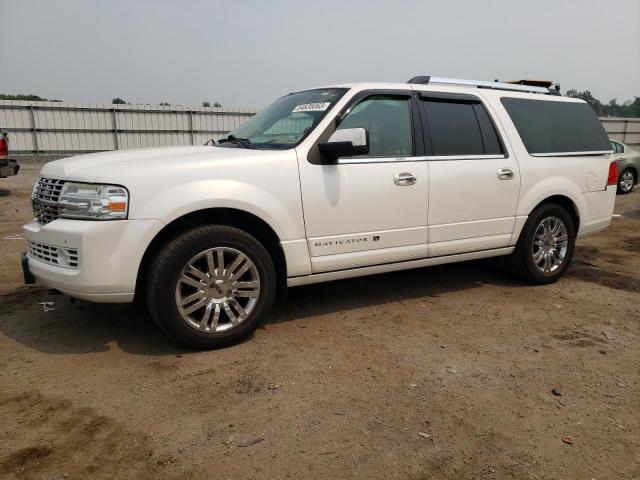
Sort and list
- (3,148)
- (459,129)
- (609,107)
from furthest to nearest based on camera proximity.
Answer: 1. (609,107)
2. (3,148)
3. (459,129)

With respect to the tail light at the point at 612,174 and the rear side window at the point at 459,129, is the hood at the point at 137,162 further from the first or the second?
the tail light at the point at 612,174

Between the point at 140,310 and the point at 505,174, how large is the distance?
3.51 m

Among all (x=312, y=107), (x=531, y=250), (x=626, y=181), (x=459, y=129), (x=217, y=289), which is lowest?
(x=626, y=181)

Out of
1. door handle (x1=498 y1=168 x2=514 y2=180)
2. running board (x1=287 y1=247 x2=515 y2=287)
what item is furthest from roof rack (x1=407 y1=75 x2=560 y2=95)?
running board (x1=287 y1=247 x2=515 y2=287)

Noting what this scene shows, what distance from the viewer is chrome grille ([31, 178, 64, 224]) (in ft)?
11.0

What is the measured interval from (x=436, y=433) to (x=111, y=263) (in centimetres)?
218

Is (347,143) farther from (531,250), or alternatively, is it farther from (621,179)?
(621,179)

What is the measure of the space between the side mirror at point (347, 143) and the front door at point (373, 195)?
5.9 inches

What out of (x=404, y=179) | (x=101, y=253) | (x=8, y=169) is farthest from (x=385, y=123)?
(x=8, y=169)

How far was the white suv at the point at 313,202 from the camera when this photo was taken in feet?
10.6

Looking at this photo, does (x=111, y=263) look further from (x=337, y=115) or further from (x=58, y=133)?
(x=58, y=133)

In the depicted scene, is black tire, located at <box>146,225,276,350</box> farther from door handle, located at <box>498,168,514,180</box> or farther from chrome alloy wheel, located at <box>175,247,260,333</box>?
door handle, located at <box>498,168,514,180</box>

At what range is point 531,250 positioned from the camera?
5016 mm

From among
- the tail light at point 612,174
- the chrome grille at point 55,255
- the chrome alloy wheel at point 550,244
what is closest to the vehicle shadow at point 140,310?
the chrome alloy wheel at point 550,244
